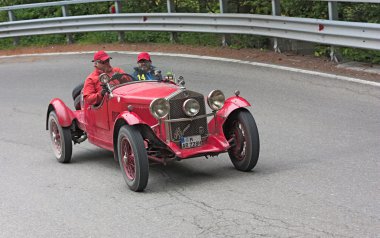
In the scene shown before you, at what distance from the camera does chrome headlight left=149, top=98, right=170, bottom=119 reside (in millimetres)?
7360

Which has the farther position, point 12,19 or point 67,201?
point 12,19

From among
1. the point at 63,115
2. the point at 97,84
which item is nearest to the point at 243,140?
the point at 97,84

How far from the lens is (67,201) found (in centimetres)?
721

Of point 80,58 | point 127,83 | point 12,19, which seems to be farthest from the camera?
point 12,19

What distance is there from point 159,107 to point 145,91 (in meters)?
0.65

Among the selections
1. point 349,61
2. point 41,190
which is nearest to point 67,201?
point 41,190

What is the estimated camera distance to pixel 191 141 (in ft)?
25.0

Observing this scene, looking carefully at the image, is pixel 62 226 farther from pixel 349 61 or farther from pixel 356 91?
pixel 349 61

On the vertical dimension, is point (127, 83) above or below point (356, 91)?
above

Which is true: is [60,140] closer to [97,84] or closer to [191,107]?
[97,84]

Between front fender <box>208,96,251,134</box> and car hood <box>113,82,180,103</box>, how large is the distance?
55 centimetres

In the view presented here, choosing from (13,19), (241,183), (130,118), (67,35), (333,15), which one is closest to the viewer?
(241,183)

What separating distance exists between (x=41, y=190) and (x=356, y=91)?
5.65m

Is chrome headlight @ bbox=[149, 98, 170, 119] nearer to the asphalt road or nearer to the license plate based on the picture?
the license plate
